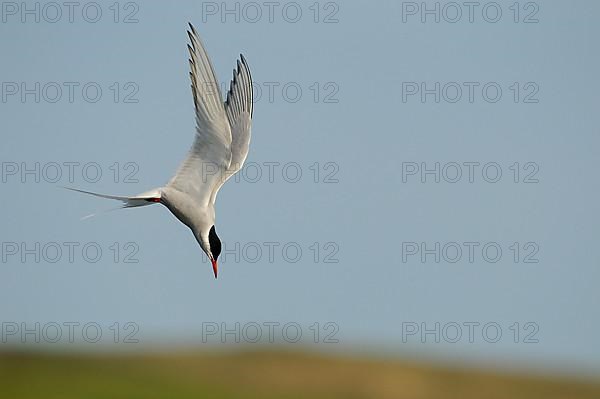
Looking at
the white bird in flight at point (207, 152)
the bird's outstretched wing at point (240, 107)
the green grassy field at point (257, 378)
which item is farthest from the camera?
the green grassy field at point (257, 378)

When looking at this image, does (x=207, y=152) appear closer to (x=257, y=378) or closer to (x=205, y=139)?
(x=205, y=139)

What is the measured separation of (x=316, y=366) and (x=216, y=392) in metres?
2.32

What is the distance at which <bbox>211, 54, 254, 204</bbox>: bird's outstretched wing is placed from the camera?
8.73 m

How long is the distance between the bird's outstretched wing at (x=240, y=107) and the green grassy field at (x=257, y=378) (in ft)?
43.2

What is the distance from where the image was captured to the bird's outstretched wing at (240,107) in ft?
28.7

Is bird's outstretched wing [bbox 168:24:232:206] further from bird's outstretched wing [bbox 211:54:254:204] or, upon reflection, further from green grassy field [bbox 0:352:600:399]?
green grassy field [bbox 0:352:600:399]

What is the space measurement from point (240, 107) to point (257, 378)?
14192 mm

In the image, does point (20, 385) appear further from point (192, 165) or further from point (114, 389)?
point (192, 165)

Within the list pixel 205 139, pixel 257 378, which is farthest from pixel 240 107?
pixel 257 378

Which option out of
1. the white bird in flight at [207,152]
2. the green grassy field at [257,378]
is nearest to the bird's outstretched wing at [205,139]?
the white bird in flight at [207,152]

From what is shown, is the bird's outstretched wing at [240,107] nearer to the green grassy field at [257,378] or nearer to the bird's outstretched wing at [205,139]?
the bird's outstretched wing at [205,139]

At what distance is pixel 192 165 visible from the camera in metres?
8.42

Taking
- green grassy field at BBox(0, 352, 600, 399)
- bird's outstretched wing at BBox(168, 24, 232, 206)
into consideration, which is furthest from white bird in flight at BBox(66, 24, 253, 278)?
green grassy field at BBox(0, 352, 600, 399)

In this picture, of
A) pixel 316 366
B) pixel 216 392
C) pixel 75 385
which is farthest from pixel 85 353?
pixel 316 366
